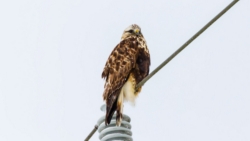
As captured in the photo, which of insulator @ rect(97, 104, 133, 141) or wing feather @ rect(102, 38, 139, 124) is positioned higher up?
wing feather @ rect(102, 38, 139, 124)

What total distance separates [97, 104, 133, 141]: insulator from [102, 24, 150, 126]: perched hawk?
23.9 inches

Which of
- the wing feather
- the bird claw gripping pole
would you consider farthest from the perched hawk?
the bird claw gripping pole

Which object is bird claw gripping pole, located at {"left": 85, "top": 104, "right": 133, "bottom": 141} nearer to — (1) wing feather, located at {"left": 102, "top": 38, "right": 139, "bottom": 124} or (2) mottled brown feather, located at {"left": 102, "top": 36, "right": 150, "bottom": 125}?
(1) wing feather, located at {"left": 102, "top": 38, "right": 139, "bottom": 124}

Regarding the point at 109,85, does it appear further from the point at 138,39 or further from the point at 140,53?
the point at 138,39

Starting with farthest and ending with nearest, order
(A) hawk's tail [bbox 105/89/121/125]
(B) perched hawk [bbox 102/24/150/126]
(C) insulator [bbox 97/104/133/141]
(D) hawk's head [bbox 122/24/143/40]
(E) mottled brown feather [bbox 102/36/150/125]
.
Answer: (D) hawk's head [bbox 122/24/143/40], (E) mottled brown feather [bbox 102/36/150/125], (B) perched hawk [bbox 102/24/150/126], (A) hawk's tail [bbox 105/89/121/125], (C) insulator [bbox 97/104/133/141]

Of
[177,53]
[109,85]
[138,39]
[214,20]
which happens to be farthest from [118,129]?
[138,39]

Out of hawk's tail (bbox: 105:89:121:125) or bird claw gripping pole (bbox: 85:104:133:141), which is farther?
hawk's tail (bbox: 105:89:121:125)

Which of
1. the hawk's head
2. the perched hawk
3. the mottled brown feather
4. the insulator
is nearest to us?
the insulator

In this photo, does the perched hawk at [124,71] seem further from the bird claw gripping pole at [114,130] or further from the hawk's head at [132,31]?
the bird claw gripping pole at [114,130]

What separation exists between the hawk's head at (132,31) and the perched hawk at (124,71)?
1.10 ft

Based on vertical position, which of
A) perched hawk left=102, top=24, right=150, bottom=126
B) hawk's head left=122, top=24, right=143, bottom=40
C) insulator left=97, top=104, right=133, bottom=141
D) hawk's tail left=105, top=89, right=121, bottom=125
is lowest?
insulator left=97, top=104, right=133, bottom=141

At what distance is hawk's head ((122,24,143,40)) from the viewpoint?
26.8 feet

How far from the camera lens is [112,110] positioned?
585 cm

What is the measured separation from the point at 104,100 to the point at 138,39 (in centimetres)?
167
